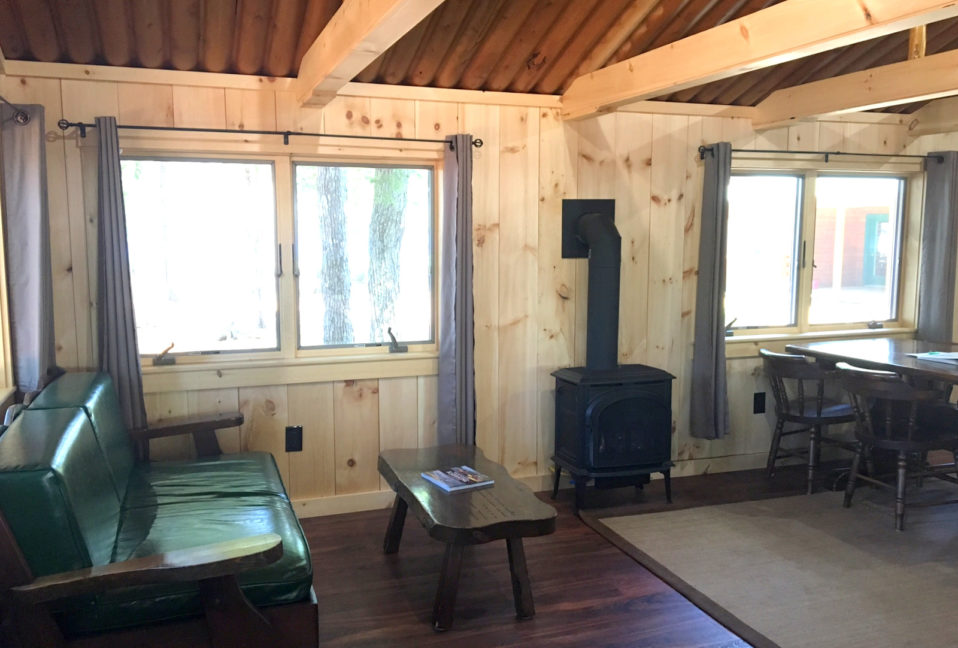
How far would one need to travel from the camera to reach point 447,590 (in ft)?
9.37

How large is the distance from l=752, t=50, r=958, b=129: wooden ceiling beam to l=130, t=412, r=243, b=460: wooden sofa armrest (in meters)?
3.43

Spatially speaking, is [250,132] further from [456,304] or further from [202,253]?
[456,304]

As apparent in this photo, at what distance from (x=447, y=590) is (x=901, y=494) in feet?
8.02

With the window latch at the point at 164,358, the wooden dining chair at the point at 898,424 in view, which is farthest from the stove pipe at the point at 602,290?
the window latch at the point at 164,358

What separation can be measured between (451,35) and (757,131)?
2.11m

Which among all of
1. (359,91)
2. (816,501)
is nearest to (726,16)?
(359,91)

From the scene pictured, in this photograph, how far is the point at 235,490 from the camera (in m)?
3.07

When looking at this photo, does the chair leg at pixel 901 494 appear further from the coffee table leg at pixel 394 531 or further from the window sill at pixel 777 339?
the coffee table leg at pixel 394 531

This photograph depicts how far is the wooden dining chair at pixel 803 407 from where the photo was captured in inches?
171

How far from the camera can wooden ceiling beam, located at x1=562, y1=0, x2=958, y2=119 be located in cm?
245

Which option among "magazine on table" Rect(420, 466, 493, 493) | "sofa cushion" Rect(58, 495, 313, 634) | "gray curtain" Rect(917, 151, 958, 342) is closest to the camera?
"sofa cushion" Rect(58, 495, 313, 634)

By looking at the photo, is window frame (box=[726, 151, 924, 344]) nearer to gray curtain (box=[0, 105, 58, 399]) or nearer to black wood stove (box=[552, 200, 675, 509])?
black wood stove (box=[552, 200, 675, 509])

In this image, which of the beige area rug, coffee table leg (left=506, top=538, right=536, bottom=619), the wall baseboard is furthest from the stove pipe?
coffee table leg (left=506, top=538, right=536, bottom=619)

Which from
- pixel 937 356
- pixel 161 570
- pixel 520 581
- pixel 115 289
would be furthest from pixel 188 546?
pixel 937 356
